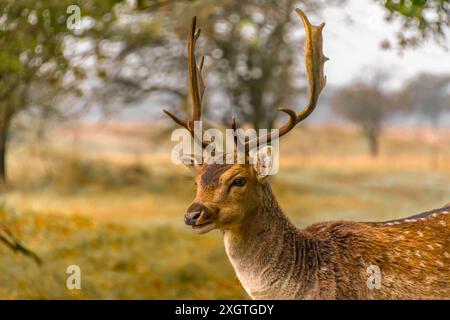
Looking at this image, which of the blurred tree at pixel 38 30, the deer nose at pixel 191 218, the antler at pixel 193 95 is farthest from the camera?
the blurred tree at pixel 38 30

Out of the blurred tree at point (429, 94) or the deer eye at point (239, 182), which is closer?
the deer eye at point (239, 182)

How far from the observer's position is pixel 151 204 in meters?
18.9

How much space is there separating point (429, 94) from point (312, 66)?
24880mm

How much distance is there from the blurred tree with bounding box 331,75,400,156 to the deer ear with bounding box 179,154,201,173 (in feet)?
79.5

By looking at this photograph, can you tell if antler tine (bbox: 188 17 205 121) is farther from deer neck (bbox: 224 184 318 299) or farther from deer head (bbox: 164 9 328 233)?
deer neck (bbox: 224 184 318 299)

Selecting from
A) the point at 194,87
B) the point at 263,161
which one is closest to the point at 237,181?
the point at 263,161

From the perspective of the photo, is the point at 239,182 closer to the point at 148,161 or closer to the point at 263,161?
the point at 263,161

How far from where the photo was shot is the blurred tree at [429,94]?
89.1ft

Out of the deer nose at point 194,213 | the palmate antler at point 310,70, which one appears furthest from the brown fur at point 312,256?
the palmate antler at point 310,70

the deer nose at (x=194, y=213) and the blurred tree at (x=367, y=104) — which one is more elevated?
the blurred tree at (x=367, y=104)

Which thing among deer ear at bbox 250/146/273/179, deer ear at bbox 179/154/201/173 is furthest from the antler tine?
deer ear at bbox 250/146/273/179

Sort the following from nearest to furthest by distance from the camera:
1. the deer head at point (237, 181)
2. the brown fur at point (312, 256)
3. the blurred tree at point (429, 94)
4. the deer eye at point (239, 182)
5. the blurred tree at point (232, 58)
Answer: the deer head at point (237, 181), the deer eye at point (239, 182), the brown fur at point (312, 256), the blurred tree at point (232, 58), the blurred tree at point (429, 94)

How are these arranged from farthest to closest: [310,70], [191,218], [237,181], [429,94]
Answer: [429,94], [310,70], [237,181], [191,218]

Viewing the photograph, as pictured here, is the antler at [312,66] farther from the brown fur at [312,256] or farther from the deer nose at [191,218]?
the deer nose at [191,218]
